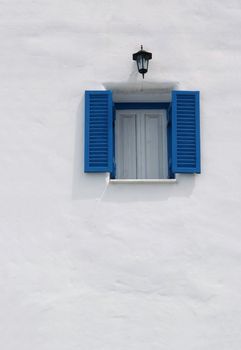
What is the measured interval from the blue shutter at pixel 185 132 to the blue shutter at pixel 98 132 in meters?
0.77

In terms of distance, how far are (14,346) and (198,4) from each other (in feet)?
15.2

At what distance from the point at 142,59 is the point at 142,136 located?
3.28 ft

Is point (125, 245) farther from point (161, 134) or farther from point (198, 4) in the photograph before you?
point (198, 4)

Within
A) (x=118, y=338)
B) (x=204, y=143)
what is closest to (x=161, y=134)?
(x=204, y=143)

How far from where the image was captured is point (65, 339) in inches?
313

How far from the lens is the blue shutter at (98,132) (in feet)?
27.3

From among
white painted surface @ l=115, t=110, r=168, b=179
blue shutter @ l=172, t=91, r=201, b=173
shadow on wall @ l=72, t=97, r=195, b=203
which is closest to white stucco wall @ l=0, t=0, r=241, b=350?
shadow on wall @ l=72, t=97, r=195, b=203

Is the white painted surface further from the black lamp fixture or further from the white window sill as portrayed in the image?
the black lamp fixture

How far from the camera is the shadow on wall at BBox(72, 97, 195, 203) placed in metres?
8.30

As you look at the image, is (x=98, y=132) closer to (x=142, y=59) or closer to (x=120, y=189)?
(x=120, y=189)

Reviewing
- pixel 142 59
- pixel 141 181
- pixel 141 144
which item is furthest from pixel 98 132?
pixel 142 59

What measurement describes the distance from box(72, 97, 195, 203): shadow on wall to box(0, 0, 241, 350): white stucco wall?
0.04ft

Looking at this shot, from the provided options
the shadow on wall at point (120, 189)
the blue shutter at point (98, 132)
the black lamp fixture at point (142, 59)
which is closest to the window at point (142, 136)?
the blue shutter at point (98, 132)

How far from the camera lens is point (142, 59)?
8383mm
